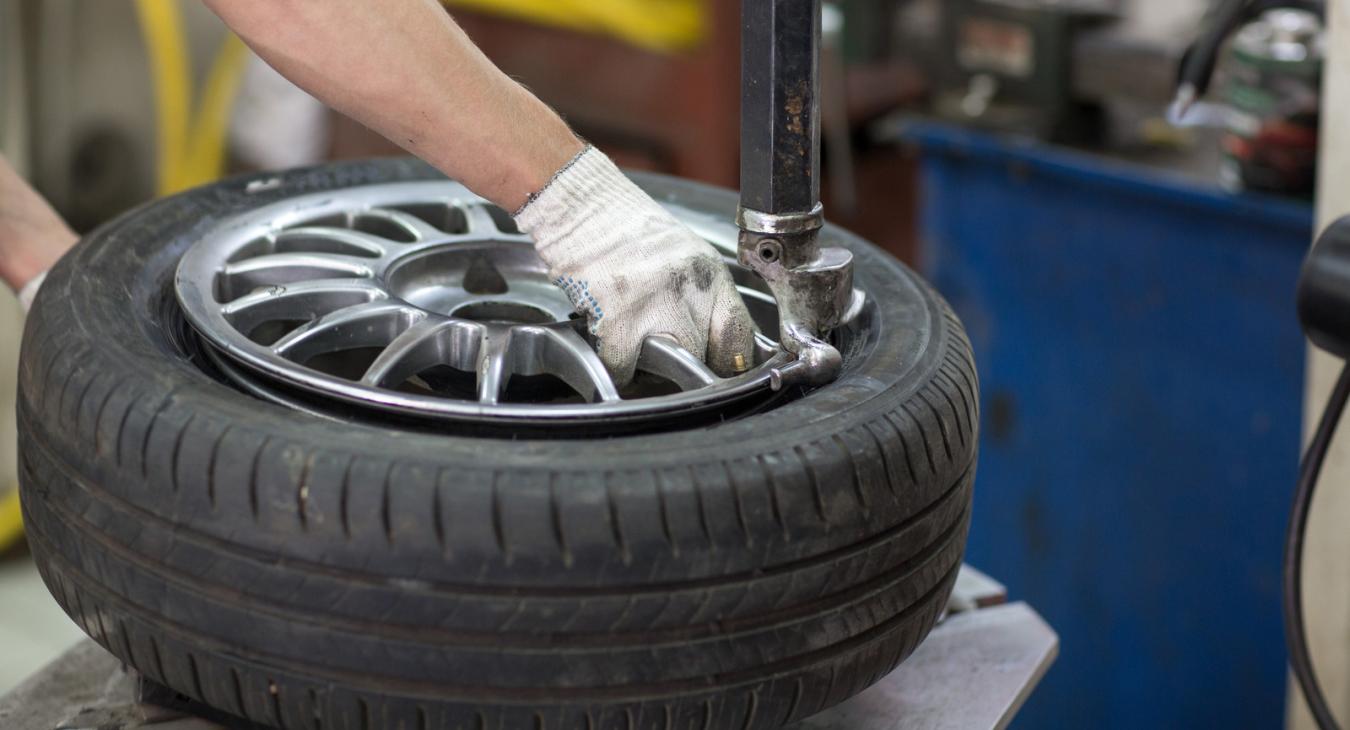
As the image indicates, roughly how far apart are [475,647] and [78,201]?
103 inches

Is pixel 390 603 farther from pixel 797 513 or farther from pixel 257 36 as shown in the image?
pixel 257 36

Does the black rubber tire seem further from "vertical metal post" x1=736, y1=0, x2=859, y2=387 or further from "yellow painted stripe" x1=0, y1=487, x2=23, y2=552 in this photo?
"yellow painted stripe" x1=0, y1=487, x2=23, y2=552

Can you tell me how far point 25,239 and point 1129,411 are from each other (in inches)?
59.1

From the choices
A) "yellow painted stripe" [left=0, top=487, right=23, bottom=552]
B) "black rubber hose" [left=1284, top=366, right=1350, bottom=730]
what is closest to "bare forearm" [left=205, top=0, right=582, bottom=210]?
"black rubber hose" [left=1284, top=366, right=1350, bottom=730]

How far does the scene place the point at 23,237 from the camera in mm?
1308

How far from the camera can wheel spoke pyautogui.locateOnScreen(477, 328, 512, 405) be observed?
1.00m

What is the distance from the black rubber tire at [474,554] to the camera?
80cm

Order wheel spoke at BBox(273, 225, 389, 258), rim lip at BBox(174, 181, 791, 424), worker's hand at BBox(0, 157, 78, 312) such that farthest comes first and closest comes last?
worker's hand at BBox(0, 157, 78, 312) → wheel spoke at BBox(273, 225, 389, 258) → rim lip at BBox(174, 181, 791, 424)

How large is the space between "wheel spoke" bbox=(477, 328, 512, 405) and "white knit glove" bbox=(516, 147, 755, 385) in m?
0.07

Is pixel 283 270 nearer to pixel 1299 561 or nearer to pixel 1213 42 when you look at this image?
pixel 1299 561

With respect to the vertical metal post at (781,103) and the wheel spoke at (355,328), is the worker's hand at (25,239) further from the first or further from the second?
the vertical metal post at (781,103)

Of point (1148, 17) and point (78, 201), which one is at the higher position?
point (1148, 17)

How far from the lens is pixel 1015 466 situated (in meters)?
2.27

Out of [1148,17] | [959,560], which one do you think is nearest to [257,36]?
[959,560]
